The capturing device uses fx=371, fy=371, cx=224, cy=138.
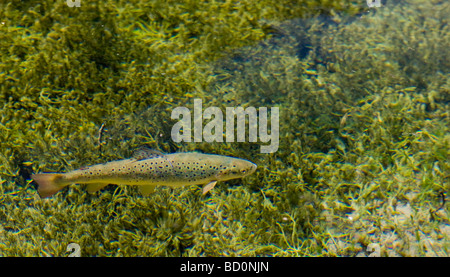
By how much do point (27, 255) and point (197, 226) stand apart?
176 cm

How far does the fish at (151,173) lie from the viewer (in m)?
3.81

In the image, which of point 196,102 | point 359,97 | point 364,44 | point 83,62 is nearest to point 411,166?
point 359,97

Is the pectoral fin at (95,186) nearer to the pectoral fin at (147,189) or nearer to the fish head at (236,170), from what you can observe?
the pectoral fin at (147,189)

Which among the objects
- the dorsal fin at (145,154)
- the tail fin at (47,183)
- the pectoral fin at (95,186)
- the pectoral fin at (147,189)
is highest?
the dorsal fin at (145,154)

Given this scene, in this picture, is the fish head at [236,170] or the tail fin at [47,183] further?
the fish head at [236,170]

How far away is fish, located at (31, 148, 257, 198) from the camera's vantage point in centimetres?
381

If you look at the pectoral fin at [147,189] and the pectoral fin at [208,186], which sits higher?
the pectoral fin at [208,186]

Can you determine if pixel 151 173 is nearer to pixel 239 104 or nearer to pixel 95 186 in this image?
pixel 95 186

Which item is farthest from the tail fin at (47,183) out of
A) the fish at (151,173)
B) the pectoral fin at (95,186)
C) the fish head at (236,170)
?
the fish head at (236,170)

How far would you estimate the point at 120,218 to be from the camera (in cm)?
398

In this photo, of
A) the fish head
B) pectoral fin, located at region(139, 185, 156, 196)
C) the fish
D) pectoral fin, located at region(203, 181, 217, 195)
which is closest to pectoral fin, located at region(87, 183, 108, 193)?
the fish

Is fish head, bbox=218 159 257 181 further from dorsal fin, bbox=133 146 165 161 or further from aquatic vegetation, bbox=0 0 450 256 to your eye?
dorsal fin, bbox=133 146 165 161
